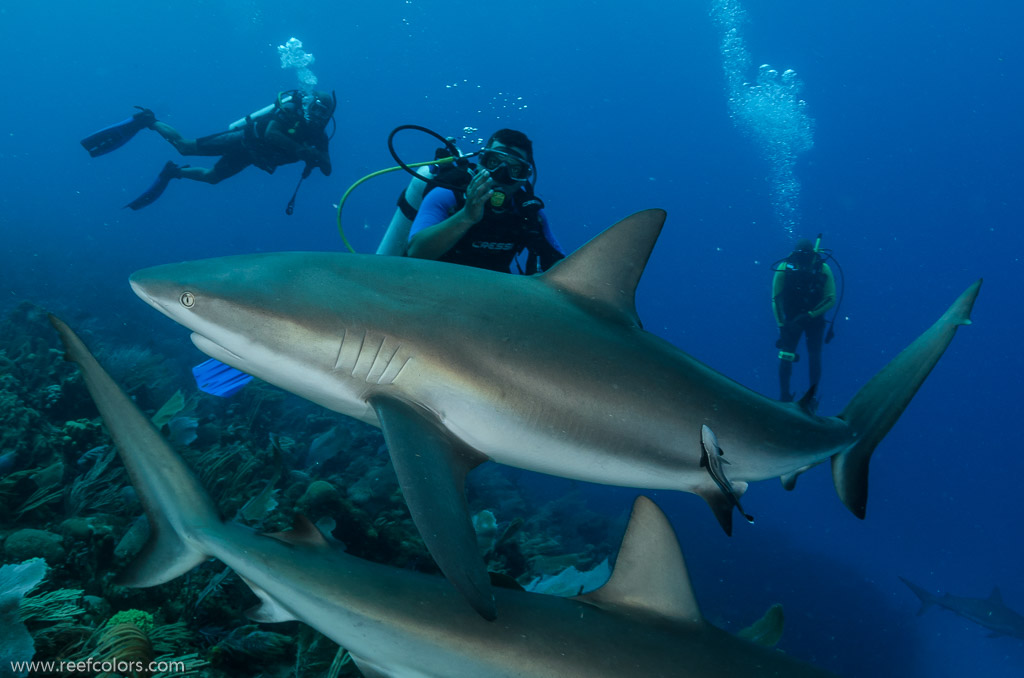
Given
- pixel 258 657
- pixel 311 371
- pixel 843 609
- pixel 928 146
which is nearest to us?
pixel 311 371

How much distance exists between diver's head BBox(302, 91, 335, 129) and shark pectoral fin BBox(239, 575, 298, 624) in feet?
40.1

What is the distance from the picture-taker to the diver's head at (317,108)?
12023 mm

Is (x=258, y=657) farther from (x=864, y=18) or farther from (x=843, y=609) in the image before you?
(x=864, y=18)

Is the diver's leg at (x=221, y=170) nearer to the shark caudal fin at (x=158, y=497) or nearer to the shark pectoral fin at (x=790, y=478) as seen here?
the shark caudal fin at (x=158, y=497)

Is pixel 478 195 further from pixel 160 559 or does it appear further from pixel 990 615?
pixel 990 615

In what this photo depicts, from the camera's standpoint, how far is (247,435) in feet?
22.6

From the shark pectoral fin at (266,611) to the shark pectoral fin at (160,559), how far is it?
290mm

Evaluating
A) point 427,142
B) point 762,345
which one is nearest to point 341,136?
point 427,142

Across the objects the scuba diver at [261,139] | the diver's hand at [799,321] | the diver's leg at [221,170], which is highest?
the scuba diver at [261,139]

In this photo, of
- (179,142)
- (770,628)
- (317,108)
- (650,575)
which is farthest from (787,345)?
(179,142)

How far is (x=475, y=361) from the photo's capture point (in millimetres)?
2133

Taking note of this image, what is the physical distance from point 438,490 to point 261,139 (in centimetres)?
1289

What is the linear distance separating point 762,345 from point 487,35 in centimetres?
10826

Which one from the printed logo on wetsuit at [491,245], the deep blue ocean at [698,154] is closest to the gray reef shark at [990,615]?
the printed logo on wetsuit at [491,245]
